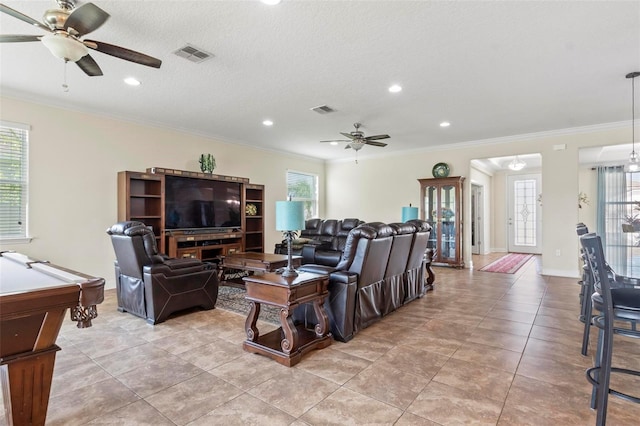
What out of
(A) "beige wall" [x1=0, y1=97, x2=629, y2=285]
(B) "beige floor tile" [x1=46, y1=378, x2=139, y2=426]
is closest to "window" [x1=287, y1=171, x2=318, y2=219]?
(A) "beige wall" [x1=0, y1=97, x2=629, y2=285]

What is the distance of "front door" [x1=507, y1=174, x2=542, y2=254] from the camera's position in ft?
31.7

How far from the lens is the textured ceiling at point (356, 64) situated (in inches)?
101

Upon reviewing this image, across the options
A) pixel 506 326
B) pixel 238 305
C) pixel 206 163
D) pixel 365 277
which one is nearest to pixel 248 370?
pixel 365 277

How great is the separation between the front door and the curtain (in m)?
2.59

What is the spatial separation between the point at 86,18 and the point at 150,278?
7.93ft

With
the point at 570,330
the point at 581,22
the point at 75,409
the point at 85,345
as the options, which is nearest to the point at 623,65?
the point at 581,22

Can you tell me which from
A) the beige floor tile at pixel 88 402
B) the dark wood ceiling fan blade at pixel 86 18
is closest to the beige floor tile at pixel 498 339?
the beige floor tile at pixel 88 402

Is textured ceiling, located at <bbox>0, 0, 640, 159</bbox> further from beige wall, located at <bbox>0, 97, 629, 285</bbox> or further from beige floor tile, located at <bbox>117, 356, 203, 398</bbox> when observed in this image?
beige floor tile, located at <bbox>117, 356, 203, 398</bbox>

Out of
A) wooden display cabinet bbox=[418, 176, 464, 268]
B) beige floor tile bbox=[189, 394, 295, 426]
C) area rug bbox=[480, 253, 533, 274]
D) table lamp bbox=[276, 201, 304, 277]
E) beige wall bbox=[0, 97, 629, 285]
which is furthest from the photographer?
wooden display cabinet bbox=[418, 176, 464, 268]

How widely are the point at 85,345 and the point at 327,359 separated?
222 cm

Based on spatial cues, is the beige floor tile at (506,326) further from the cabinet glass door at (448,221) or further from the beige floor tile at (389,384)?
the cabinet glass door at (448,221)

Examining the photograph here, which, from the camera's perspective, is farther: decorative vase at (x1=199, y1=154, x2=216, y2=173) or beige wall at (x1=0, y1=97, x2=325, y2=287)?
decorative vase at (x1=199, y1=154, x2=216, y2=173)

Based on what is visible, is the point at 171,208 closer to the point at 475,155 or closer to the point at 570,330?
the point at 570,330

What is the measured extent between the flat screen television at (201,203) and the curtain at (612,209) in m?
7.82
